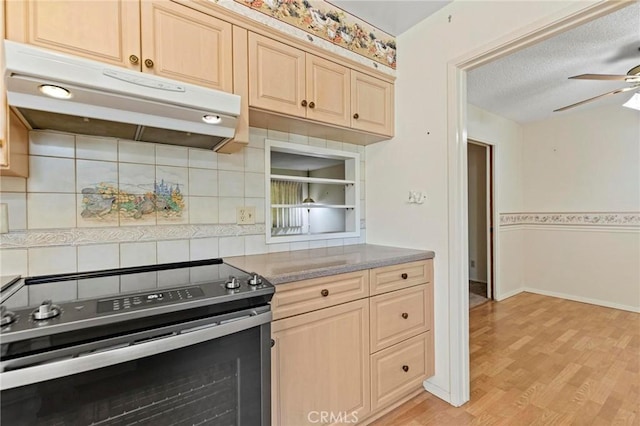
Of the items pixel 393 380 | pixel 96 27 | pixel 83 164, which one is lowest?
pixel 393 380

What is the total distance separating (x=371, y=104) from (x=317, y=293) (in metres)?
1.35

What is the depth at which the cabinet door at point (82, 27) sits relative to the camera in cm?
101

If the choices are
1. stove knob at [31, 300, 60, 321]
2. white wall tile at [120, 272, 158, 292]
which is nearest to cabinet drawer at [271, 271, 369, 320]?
white wall tile at [120, 272, 158, 292]

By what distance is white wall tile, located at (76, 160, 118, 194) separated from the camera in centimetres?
132

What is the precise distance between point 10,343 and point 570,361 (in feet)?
10.4

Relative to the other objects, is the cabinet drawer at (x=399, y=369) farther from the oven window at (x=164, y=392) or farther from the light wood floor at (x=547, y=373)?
the oven window at (x=164, y=392)

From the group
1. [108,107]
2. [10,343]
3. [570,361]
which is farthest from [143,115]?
[570,361]

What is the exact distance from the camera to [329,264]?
1488 mm

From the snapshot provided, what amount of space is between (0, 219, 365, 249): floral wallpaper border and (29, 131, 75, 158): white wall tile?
1.10 feet

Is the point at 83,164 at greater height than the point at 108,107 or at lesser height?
lesser

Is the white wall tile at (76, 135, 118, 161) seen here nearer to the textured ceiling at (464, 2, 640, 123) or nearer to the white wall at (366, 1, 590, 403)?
the white wall at (366, 1, 590, 403)

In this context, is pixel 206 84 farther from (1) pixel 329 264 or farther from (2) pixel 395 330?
(2) pixel 395 330

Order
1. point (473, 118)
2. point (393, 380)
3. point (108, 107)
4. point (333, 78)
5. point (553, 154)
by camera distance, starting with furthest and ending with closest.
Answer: point (553, 154) → point (473, 118) → point (333, 78) → point (393, 380) → point (108, 107)

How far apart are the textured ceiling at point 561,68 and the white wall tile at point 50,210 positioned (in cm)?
217
